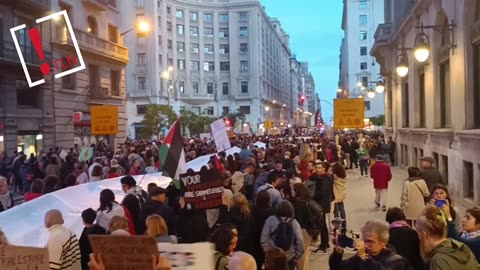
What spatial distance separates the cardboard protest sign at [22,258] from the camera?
4.02 metres

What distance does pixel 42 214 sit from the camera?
8891 millimetres

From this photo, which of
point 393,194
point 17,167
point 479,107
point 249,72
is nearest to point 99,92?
point 17,167

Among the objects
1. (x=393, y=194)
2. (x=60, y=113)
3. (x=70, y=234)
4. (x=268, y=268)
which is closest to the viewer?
(x=268, y=268)

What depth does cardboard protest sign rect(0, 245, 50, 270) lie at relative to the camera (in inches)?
158

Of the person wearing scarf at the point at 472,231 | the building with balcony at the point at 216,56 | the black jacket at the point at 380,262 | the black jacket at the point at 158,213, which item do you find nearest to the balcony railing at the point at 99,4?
the black jacket at the point at 158,213

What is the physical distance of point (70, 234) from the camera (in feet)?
21.1

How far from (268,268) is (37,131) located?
94.6 ft

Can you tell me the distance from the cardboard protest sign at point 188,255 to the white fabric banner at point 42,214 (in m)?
4.57

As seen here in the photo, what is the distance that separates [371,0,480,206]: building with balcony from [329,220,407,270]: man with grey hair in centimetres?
1088

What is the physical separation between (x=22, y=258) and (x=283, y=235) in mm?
3936

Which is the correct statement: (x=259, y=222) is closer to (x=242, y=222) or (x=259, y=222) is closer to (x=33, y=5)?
(x=242, y=222)

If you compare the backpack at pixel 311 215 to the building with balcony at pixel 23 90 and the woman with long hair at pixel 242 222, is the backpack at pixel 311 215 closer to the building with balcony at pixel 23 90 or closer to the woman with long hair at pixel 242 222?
the woman with long hair at pixel 242 222

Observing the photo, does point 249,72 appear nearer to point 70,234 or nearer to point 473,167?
point 473,167

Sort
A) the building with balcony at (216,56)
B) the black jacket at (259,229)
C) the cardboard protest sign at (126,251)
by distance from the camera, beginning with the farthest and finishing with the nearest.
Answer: the building with balcony at (216,56) → the black jacket at (259,229) → the cardboard protest sign at (126,251)
